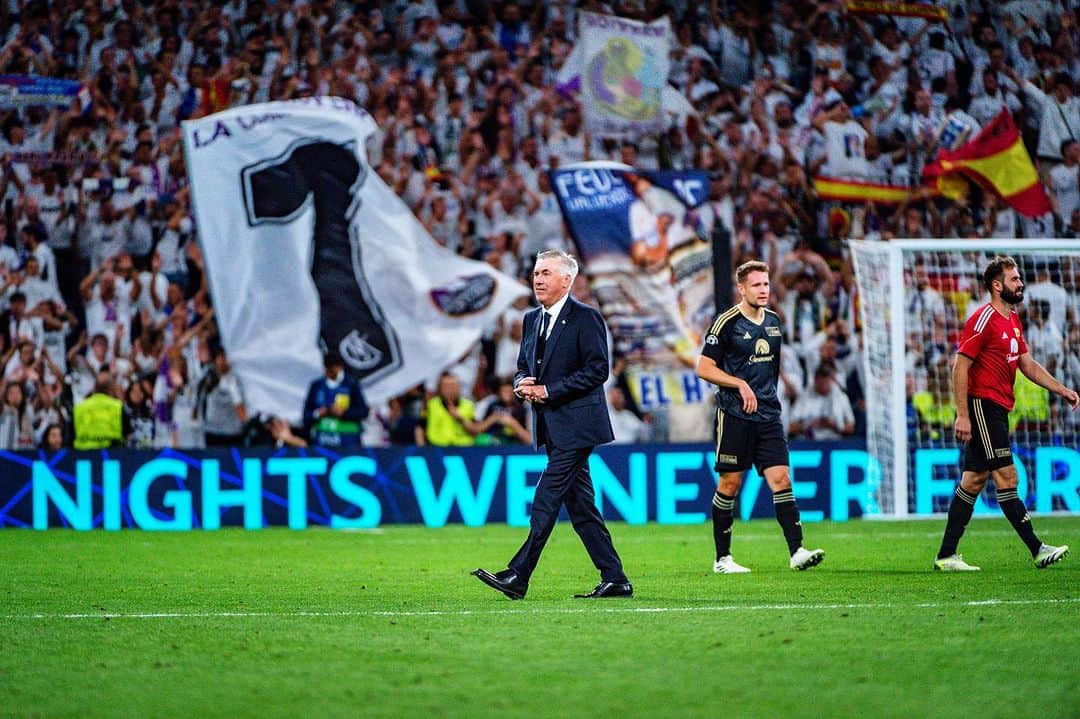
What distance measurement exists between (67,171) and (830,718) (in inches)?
630

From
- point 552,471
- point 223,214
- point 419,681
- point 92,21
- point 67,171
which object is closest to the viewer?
point 419,681

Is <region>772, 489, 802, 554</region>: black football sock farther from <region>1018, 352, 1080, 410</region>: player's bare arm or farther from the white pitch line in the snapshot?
the white pitch line

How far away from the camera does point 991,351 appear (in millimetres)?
10258

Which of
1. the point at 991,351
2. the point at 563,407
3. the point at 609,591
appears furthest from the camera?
the point at 991,351

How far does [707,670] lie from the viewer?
590 cm

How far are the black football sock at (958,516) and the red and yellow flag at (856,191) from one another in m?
9.83

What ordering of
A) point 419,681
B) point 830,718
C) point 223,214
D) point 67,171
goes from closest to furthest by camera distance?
1. point 830,718
2. point 419,681
3. point 223,214
4. point 67,171

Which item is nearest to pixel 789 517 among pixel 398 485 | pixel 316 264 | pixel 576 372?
pixel 576 372

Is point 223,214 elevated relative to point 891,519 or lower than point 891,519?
elevated

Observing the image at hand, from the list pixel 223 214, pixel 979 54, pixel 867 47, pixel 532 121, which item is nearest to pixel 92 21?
pixel 223 214

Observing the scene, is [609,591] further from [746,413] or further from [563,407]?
[746,413]

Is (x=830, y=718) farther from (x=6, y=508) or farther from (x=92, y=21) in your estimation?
(x=92, y=21)

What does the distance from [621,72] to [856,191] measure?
3483 mm

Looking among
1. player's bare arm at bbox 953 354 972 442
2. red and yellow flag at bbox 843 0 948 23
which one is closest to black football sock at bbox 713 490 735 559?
player's bare arm at bbox 953 354 972 442
